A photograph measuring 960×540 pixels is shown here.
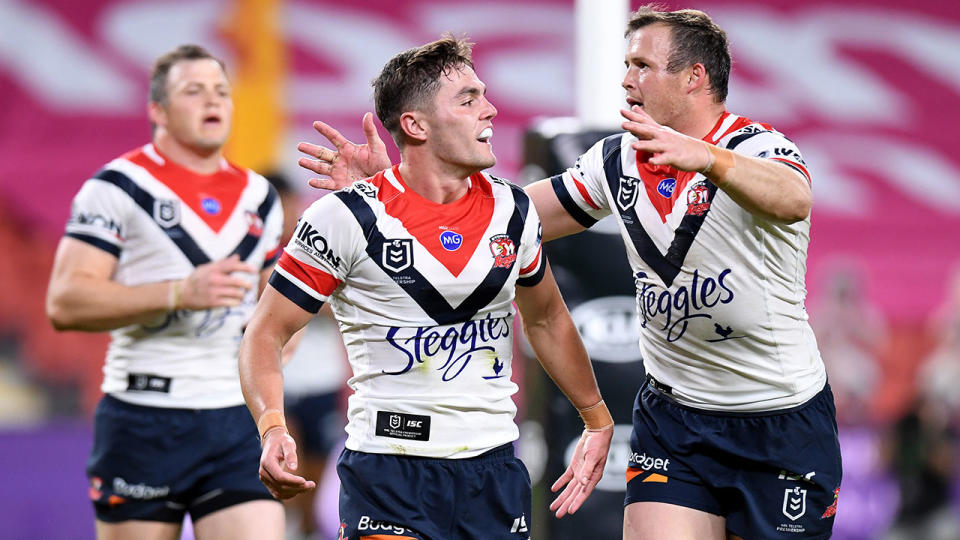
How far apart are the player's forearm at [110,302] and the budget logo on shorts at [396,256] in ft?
4.23

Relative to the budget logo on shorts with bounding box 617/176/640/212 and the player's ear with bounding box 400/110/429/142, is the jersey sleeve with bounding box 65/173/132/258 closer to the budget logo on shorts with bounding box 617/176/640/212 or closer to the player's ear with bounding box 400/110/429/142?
the player's ear with bounding box 400/110/429/142

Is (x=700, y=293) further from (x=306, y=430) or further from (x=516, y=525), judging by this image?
(x=306, y=430)

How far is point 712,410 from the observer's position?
407 cm

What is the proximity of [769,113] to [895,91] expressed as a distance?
1.27 m

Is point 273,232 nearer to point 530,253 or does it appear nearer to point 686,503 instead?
point 530,253

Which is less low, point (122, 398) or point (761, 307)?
point (761, 307)

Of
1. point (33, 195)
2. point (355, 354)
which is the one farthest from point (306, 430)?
point (355, 354)

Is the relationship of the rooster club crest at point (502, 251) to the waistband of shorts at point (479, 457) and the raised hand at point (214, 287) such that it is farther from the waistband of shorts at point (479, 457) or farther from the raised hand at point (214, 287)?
the raised hand at point (214, 287)

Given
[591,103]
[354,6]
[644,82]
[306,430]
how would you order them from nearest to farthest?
[644,82] < [591,103] < [306,430] < [354,6]

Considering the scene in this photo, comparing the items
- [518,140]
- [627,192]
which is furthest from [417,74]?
[518,140]

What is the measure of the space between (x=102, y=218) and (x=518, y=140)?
6710mm

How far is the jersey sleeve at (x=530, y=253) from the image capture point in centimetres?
388

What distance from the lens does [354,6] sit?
11977 millimetres

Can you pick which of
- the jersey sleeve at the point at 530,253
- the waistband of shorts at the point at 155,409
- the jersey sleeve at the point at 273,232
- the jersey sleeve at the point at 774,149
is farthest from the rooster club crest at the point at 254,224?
the jersey sleeve at the point at 774,149
